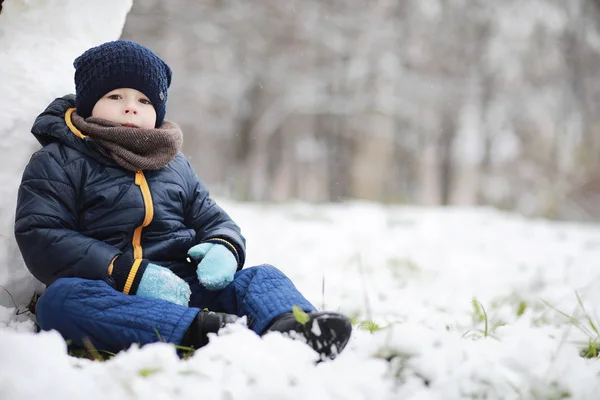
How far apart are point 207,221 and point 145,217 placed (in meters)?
0.30

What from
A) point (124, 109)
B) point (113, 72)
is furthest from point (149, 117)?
point (113, 72)

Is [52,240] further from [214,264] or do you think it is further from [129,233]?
[214,264]

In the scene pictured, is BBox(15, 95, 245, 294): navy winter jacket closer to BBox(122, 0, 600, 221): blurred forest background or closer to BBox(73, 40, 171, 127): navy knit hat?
BBox(73, 40, 171, 127): navy knit hat

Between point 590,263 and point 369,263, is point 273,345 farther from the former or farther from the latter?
point 590,263

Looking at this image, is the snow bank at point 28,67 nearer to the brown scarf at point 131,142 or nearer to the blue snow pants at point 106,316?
the brown scarf at point 131,142

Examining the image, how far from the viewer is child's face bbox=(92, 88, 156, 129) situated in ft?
6.31

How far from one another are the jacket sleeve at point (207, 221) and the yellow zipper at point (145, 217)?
23 cm

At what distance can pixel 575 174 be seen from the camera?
13328mm

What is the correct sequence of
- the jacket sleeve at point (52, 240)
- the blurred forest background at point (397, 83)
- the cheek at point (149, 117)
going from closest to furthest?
the jacket sleeve at point (52, 240) < the cheek at point (149, 117) < the blurred forest background at point (397, 83)

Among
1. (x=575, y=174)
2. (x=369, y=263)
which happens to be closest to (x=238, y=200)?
(x=369, y=263)

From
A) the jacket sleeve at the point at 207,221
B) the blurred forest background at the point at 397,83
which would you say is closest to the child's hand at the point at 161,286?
the jacket sleeve at the point at 207,221

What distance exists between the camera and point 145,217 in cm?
188

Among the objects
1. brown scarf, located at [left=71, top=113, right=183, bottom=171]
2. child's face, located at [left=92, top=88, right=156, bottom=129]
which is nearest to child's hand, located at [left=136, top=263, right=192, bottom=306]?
brown scarf, located at [left=71, top=113, right=183, bottom=171]

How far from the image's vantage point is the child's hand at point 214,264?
1.82 m
